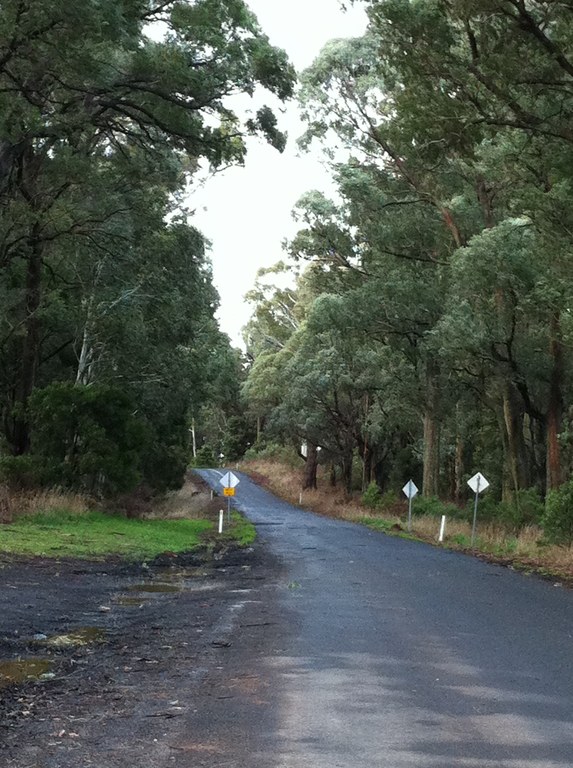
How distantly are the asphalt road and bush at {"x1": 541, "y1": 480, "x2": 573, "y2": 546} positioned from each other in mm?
6168

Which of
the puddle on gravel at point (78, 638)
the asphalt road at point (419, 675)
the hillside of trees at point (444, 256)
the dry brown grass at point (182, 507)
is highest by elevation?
the hillside of trees at point (444, 256)

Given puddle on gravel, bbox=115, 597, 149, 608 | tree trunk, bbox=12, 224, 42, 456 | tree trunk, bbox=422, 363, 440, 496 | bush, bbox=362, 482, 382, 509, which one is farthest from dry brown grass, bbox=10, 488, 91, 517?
bush, bbox=362, 482, 382, 509

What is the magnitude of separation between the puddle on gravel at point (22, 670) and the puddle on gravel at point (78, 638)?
81 centimetres

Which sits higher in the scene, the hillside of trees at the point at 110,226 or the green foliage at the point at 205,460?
the hillside of trees at the point at 110,226

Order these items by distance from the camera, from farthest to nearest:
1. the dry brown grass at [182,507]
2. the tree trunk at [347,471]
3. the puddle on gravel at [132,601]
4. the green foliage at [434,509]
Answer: the tree trunk at [347,471] < the green foliage at [434,509] < the dry brown grass at [182,507] < the puddle on gravel at [132,601]

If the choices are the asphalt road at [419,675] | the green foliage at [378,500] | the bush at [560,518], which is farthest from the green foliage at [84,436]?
the green foliage at [378,500]

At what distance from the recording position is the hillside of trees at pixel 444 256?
46.3 feet

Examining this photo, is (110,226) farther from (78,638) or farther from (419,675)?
(419,675)

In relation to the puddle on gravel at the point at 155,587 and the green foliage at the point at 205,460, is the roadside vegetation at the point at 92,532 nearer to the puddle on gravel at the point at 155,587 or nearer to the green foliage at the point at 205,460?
the puddle on gravel at the point at 155,587

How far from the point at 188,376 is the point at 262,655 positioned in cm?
2377

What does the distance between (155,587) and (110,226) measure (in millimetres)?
11957

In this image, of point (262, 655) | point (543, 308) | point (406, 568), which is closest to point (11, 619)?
point (262, 655)

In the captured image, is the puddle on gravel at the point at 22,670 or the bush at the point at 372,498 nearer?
the puddle on gravel at the point at 22,670

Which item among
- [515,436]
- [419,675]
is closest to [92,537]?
[419,675]
